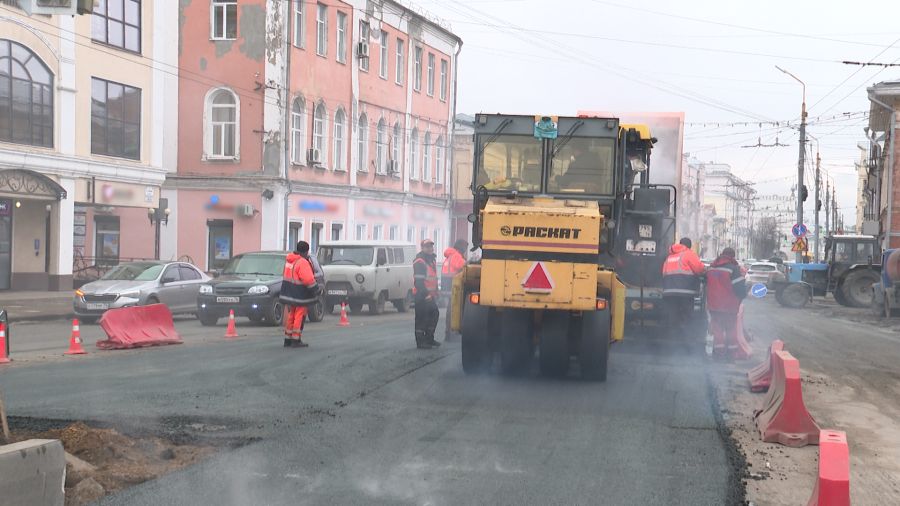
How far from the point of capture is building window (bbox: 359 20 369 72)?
4297cm

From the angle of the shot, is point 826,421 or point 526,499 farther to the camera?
point 826,421

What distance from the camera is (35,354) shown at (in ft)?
48.2

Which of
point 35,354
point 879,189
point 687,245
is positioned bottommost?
point 35,354

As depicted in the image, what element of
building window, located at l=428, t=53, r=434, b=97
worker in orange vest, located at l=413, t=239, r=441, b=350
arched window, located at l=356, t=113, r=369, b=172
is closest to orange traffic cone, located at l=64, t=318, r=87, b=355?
worker in orange vest, located at l=413, t=239, r=441, b=350

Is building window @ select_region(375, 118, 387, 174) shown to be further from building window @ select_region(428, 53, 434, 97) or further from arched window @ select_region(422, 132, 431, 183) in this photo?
building window @ select_region(428, 53, 434, 97)

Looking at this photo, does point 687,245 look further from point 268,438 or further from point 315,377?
point 268,438

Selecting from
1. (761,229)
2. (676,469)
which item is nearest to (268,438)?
(676,469)

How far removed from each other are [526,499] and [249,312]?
15.4 meters

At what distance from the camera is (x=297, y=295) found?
1567 cm

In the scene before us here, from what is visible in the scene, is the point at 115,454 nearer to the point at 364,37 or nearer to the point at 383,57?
the point at 364,37

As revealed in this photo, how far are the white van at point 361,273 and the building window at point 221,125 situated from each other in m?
13.4

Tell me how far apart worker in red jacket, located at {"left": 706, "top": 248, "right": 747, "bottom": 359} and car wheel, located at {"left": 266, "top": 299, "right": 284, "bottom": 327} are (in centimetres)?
979

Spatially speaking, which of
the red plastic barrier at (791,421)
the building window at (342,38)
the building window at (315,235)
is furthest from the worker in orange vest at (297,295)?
the building window at (342,38)

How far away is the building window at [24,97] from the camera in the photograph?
94.6ft
